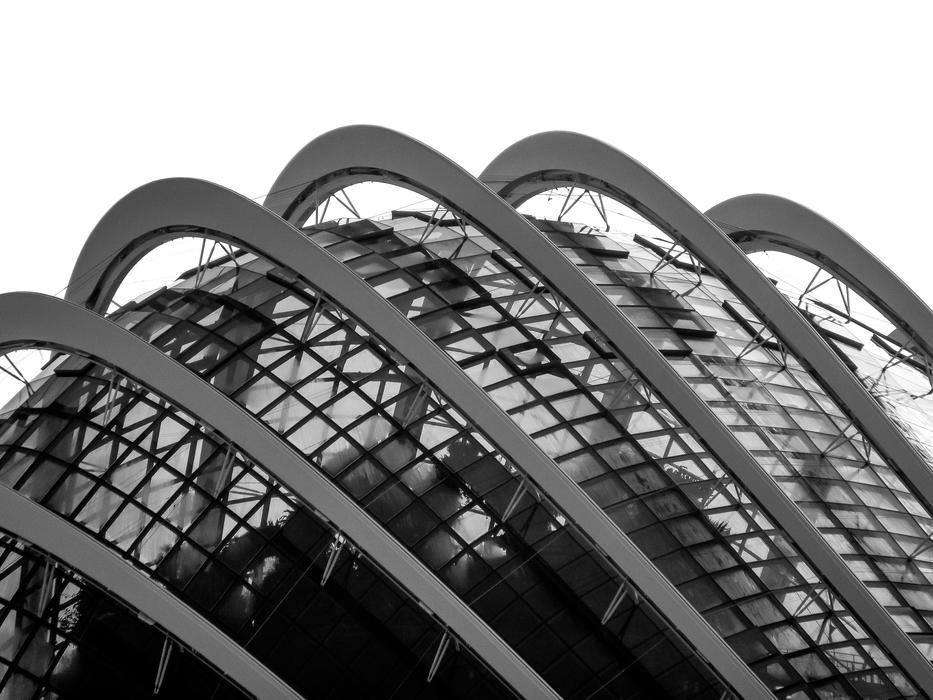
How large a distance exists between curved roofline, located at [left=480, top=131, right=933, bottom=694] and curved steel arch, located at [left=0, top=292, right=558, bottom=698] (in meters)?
6.30

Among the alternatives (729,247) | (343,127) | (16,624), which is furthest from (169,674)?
(729,247)

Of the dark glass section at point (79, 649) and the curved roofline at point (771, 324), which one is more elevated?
the curved roofline at point (771, 324)

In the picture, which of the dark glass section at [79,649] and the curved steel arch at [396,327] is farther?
the dark glass section at [79,649]

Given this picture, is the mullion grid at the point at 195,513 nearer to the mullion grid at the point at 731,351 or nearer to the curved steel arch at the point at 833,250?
the mullion grid at the point at 731,351

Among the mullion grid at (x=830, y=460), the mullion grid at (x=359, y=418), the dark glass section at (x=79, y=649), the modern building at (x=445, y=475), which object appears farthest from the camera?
the mullion grid at (x=830, y=460)

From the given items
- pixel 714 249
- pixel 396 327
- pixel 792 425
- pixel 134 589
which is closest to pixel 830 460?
pixel 792 425

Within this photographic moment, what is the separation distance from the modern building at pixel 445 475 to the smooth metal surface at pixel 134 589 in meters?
0.04

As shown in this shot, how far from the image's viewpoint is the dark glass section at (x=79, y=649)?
19.3 meters

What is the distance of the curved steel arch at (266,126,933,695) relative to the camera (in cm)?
1778

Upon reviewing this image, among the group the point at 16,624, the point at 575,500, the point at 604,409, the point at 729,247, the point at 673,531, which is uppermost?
the point at 729,247

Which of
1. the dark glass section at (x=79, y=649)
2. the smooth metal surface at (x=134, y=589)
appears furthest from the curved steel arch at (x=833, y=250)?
the dark glass section at (x=79, y=649)

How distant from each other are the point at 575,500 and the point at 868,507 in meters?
10.4

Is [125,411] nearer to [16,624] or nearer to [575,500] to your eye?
[16,624]

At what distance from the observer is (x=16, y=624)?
20375mm
